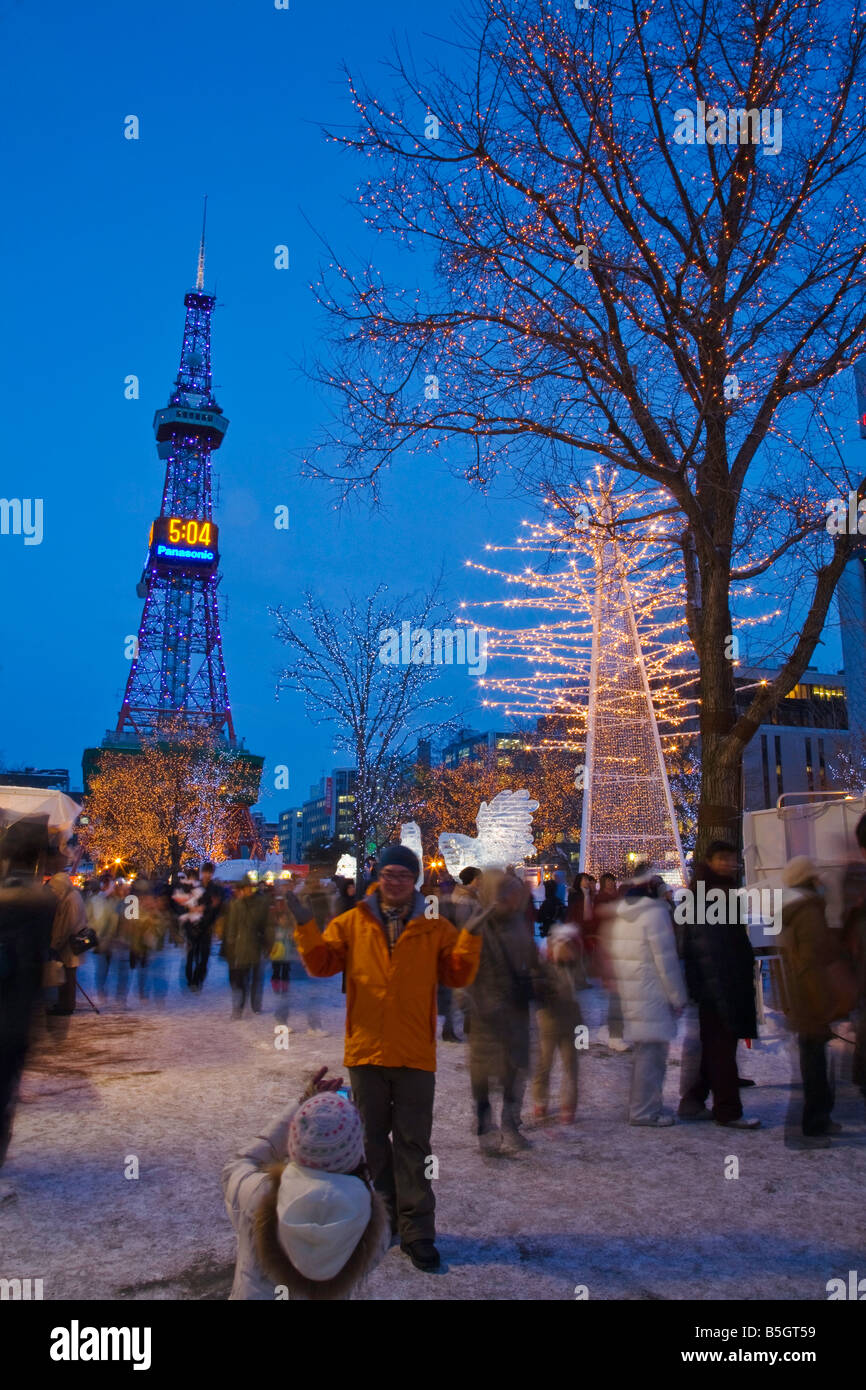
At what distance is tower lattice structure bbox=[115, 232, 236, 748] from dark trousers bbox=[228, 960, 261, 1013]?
203 ft

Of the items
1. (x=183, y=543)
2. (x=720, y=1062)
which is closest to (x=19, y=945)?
(x=720, y=1062)

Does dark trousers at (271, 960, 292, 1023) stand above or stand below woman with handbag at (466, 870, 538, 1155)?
below

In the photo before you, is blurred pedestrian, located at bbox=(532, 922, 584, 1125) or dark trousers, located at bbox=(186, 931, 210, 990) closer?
blurred pedestrian, located at bbox=(532, 922, 584, 1125)

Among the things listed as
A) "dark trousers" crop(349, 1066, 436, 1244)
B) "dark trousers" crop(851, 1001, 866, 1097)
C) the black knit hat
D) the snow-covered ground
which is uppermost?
the black knit hat

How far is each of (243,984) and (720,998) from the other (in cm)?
656

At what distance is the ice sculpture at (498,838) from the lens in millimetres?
22095

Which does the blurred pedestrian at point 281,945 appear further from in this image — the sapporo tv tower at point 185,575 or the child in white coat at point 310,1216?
the sapporo tv tower at point 185,575

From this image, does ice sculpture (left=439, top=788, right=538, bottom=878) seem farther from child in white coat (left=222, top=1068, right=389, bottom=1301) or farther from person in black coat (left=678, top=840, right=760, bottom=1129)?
child in white coat (left=222, top=1068, right=389, bottom=1301)

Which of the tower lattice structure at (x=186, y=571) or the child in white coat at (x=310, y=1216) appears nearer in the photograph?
the child in white coat at (x=310, y=1216)

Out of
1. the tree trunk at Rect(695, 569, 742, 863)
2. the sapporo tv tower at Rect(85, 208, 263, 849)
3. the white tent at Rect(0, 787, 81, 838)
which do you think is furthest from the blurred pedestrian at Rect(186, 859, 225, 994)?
the sapporo tv tower at Rect(85, 208, 263, 849)

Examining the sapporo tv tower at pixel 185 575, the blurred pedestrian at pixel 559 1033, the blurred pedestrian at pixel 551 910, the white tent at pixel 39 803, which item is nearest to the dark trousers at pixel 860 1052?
the blurred pedestrian at pixel 559 1033

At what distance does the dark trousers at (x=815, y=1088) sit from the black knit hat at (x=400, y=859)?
289 centimetres

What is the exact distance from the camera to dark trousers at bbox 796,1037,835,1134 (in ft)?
18.4
